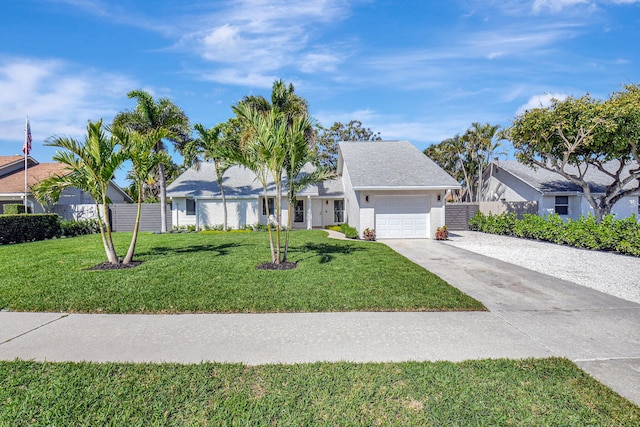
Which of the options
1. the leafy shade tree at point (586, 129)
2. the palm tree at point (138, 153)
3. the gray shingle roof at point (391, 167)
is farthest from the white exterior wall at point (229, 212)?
the leafy shade tree at point (586, 129)

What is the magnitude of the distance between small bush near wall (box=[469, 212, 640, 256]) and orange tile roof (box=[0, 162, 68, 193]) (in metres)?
24.5

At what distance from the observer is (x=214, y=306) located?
16.8ft

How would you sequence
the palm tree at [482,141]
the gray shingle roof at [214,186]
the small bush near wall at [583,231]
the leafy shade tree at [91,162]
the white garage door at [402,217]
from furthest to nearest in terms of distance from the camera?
the palm tree at [482,141]
the gray shingle roof at [214,186]
the white garage door at [402,217]
the small bush near wall at [583,231]
the leafy shade tree at [91,162]

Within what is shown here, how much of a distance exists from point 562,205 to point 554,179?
6.88 feet

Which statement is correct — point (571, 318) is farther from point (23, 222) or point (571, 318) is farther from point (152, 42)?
point (23, 222)

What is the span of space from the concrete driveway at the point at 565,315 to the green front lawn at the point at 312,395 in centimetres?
43

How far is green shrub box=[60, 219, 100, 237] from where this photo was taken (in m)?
17.3

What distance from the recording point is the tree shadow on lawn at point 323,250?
959 cm

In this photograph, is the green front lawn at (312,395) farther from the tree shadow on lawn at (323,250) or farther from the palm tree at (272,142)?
the tree shadow on lawn at (323,250)

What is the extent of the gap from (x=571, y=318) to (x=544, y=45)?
10506 mm

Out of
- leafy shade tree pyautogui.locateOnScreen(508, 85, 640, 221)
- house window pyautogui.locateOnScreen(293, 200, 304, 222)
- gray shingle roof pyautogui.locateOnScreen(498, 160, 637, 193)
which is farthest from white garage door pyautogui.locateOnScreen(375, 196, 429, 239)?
gray shingle roof pyautogui.locateOnScreen(498, 160, 637, 193)

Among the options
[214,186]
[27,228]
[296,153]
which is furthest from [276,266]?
[214,186]

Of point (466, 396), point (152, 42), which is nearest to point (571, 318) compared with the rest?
point (466, 396)

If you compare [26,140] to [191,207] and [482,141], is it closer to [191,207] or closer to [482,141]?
[191,207]
